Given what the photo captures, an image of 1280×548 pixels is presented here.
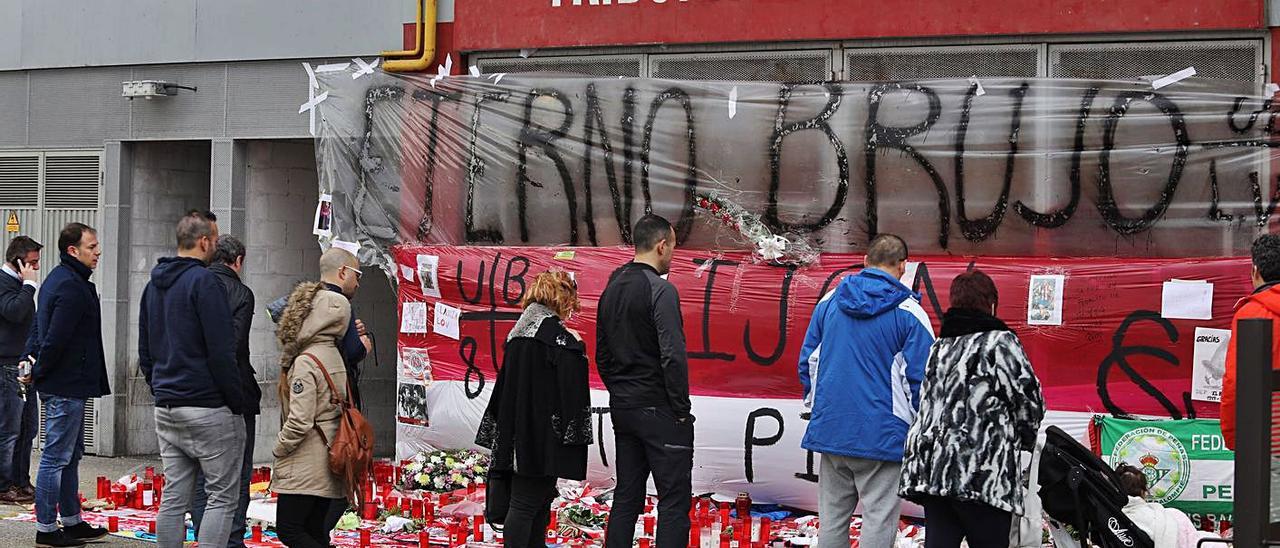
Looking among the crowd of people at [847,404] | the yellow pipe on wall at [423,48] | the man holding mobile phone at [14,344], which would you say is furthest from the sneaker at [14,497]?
the crowd of people at [847,404]

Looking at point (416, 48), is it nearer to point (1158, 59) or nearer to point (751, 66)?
point (751, 66)

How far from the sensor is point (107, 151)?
1179cm

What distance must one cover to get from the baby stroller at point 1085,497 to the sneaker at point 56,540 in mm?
5183

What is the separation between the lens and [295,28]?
11031mm

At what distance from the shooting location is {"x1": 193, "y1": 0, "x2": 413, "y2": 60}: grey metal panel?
1079 cm

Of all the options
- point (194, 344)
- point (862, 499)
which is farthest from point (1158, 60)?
point (194, 344)

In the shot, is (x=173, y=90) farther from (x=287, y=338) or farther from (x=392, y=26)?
(x=287, y=338)

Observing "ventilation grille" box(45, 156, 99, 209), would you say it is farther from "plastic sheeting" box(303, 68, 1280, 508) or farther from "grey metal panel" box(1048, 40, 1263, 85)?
"grey metal panel" box(1048, 40, 1263, 85)

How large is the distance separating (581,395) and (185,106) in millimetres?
5951

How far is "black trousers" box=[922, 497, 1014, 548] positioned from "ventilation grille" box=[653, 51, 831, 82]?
436cm

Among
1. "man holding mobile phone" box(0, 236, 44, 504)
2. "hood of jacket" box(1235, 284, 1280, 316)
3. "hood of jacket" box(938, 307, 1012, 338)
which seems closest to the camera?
"hood of jacket" box(1235, 284, 1280, 316)

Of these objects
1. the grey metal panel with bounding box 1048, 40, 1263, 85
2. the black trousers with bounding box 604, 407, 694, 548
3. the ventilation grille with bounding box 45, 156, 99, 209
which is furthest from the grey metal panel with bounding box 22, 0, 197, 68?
the grey metal panel with bounding box 1048, 40, 1263, 85

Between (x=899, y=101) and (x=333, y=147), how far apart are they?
3.90m

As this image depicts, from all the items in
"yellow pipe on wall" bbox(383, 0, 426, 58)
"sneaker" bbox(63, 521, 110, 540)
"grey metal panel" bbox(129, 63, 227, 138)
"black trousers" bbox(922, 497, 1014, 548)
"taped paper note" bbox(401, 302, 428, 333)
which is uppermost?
"yellow pipe on wall" bbox(383, 0, 426, 58)
